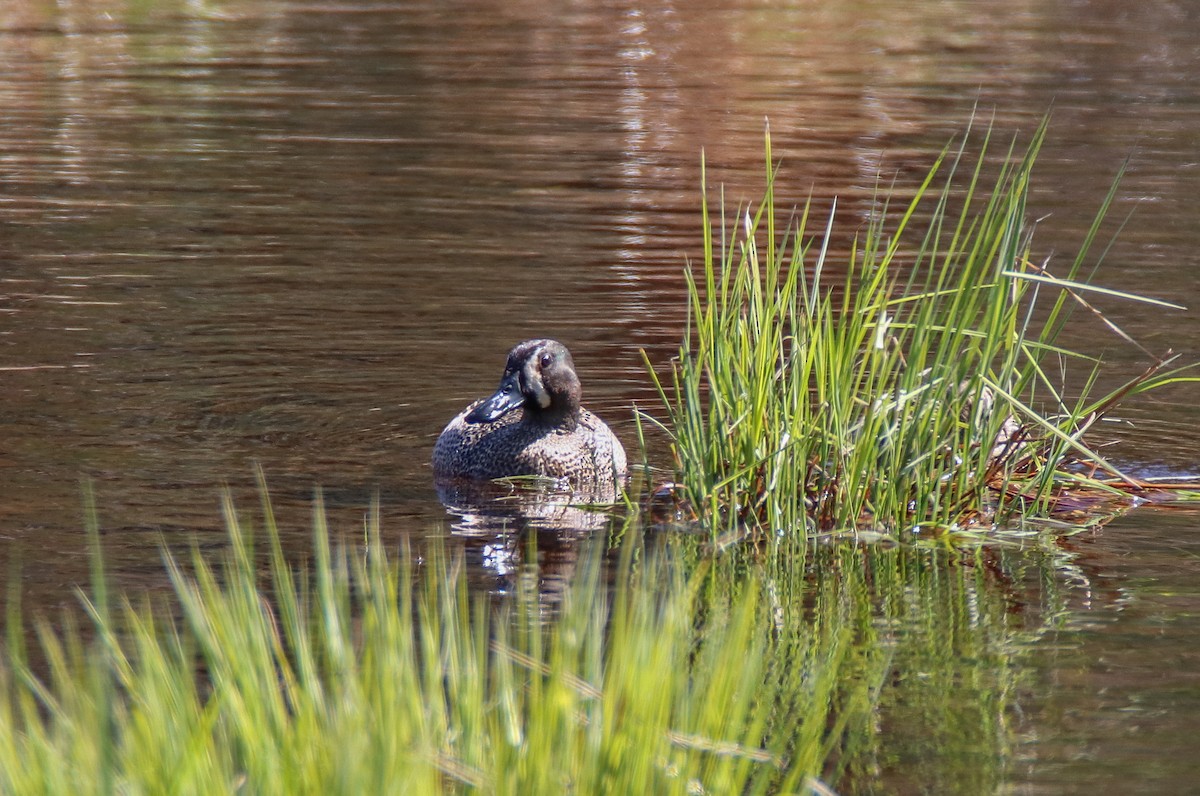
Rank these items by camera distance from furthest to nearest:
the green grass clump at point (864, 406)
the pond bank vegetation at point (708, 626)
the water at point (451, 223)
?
1. the water at point (451, 223)
2. the green grass clump at point (864, 406)
3. the pond bank vegetation at point (708, 626)

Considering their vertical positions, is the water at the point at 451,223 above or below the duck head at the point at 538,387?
below

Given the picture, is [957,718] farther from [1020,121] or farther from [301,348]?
[1020,121]

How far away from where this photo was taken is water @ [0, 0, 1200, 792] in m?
6.95

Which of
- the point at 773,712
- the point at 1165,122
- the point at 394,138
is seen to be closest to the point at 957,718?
the point at 773,712

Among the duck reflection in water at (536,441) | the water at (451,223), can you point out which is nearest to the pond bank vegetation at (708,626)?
the water at (451,223)

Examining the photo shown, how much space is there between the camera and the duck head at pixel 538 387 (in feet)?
26.9

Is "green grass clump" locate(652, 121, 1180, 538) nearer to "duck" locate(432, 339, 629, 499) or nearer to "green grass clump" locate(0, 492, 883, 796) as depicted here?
"duck" locate(432, 339, 629, 499)

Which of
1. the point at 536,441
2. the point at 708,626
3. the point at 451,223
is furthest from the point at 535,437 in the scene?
the point at 451,223

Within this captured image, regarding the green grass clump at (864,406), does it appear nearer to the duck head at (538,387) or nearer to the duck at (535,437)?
the duck at (535,437)

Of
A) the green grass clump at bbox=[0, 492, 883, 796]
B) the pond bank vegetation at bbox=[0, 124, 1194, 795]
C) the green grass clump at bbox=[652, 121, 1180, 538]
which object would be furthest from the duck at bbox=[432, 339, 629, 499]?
the green grass clump at bbox=[0, 492, 883, 796]

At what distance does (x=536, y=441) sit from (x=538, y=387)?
0.87 ft

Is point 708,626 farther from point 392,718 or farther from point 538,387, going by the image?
point 538,387

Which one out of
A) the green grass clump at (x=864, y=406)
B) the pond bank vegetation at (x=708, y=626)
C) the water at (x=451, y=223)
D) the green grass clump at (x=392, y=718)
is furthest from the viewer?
the water at (x=451, y=223)

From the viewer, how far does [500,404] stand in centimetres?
817
